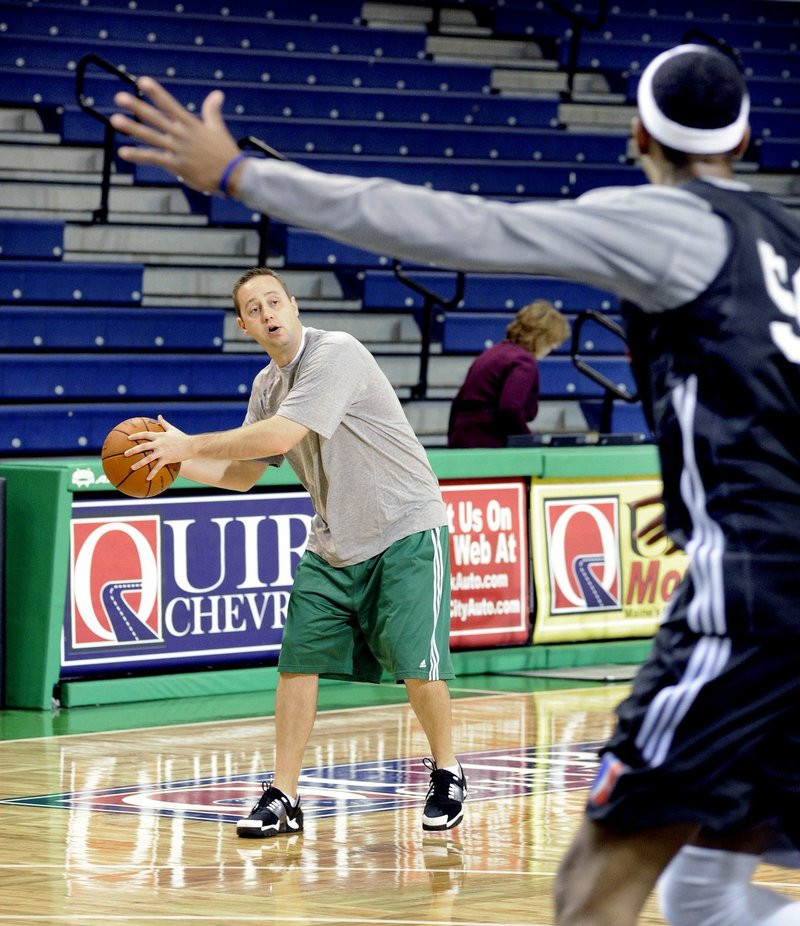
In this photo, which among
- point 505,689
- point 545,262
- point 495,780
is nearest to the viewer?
point 545,262

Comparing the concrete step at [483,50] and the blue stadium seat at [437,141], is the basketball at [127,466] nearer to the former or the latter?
the blue stadium seat at [437,141]

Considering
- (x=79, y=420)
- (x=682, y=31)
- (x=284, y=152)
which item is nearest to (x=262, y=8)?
(x=284, y=152)

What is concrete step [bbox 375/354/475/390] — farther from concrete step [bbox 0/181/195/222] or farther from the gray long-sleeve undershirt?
the gray long-sleeve undershirt

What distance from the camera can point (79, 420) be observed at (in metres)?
13.6

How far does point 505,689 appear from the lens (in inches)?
436

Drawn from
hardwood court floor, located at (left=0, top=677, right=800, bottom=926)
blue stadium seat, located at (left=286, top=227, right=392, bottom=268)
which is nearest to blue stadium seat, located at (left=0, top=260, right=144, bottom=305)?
blue stadium seat, located at (left=286, top=227, right=392, bottom=268)

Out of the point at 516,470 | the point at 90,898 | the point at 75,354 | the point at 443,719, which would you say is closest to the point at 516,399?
the point at 516,470

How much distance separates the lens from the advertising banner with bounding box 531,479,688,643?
11836 mm

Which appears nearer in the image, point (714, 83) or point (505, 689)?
point (714, 83)

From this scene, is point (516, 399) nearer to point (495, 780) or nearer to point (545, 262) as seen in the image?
point (495, 780)

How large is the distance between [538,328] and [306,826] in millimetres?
5217

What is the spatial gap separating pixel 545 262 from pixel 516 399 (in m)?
8.69

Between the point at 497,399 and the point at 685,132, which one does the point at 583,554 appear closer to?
the point at 497,399

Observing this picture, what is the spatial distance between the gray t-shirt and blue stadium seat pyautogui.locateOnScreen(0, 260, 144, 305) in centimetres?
720
